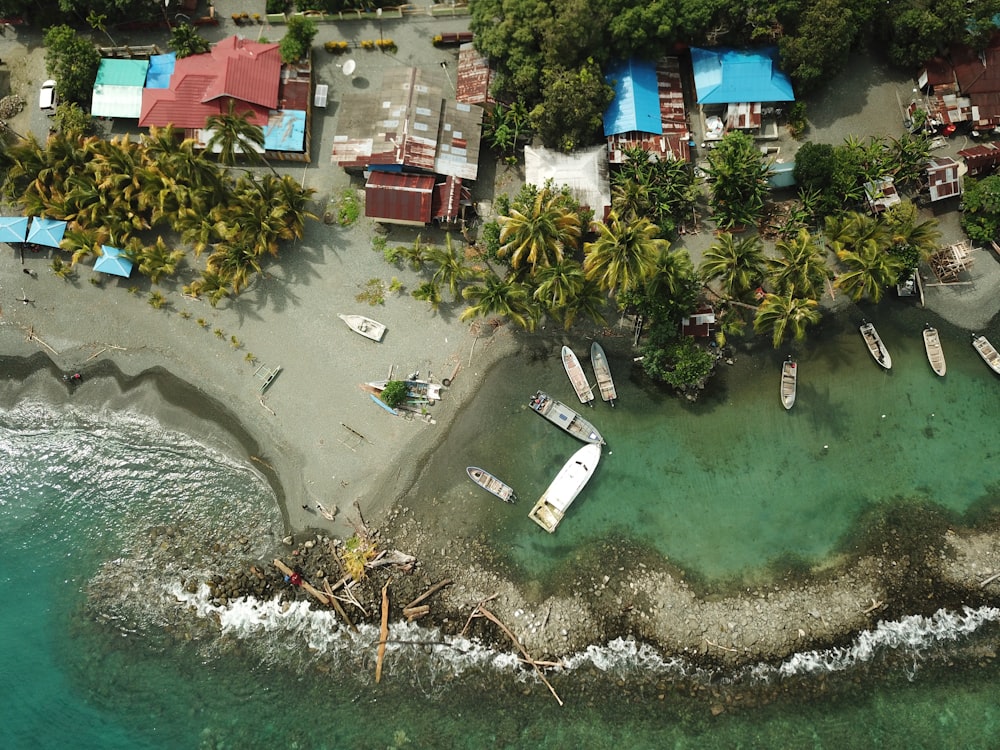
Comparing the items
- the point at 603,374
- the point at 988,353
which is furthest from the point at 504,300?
the point at 988,353

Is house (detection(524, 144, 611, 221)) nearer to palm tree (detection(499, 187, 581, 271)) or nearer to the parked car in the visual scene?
palm tree (detection(499, 187, 581, 271))

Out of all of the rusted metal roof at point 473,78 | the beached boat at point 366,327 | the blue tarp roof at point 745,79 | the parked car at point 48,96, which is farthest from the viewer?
the parked car at point 48,96

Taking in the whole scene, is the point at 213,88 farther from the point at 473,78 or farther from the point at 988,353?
the point at 988,353

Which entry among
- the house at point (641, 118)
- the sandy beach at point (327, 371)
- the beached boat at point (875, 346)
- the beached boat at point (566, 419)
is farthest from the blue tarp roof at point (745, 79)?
the beached boat at point (566, 419)

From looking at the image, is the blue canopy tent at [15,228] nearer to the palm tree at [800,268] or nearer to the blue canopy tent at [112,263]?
the blue canopy tent at [112,263]

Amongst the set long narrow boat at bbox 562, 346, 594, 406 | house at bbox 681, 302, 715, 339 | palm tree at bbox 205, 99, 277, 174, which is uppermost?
palm tree at bbox 205, 99, 277, 174

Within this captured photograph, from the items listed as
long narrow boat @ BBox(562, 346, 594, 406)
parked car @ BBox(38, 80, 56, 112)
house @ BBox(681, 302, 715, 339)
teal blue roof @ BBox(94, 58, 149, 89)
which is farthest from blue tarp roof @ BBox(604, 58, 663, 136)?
parked car @ BBox(38, 80, 56, 112)
